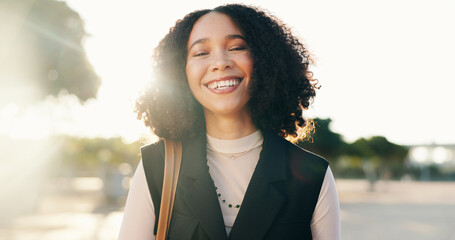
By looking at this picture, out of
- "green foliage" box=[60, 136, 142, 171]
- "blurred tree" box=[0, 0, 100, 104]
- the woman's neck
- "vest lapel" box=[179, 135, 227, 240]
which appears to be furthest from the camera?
"green foliage" box=[60, 136, 142, 171]

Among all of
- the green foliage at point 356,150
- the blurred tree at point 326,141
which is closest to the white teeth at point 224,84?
the green foliage at point 356,150

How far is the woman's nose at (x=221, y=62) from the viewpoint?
6.43 feet

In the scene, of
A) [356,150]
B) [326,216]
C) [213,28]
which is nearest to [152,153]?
[213,28]

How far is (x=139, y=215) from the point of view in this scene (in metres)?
1.93

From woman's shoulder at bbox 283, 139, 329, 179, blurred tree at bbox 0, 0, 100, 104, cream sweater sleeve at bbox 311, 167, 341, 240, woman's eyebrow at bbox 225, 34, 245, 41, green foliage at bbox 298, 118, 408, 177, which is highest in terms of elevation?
blurred tree at bbox 0, 0, 100, 104

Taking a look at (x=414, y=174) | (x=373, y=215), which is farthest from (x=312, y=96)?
(x=414, y=174)

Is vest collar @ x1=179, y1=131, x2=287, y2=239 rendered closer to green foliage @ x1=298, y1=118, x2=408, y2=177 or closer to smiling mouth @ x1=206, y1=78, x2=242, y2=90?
smiling mouth @ x1=206, y1=78, x2=242, y2=90

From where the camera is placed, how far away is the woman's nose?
1960mm

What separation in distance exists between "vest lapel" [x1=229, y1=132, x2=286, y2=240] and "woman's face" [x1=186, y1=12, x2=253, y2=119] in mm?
285

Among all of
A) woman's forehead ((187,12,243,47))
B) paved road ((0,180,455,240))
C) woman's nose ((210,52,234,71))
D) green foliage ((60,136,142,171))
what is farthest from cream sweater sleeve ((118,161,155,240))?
green foliage ((60,136,142,171))

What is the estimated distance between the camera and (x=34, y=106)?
44.2ft

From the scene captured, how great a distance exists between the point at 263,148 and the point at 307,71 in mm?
550

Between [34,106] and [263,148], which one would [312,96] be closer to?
[263,148]

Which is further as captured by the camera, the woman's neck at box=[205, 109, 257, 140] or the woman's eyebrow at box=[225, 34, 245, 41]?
the woman's neck at box=[205, 109, 257, 140]
